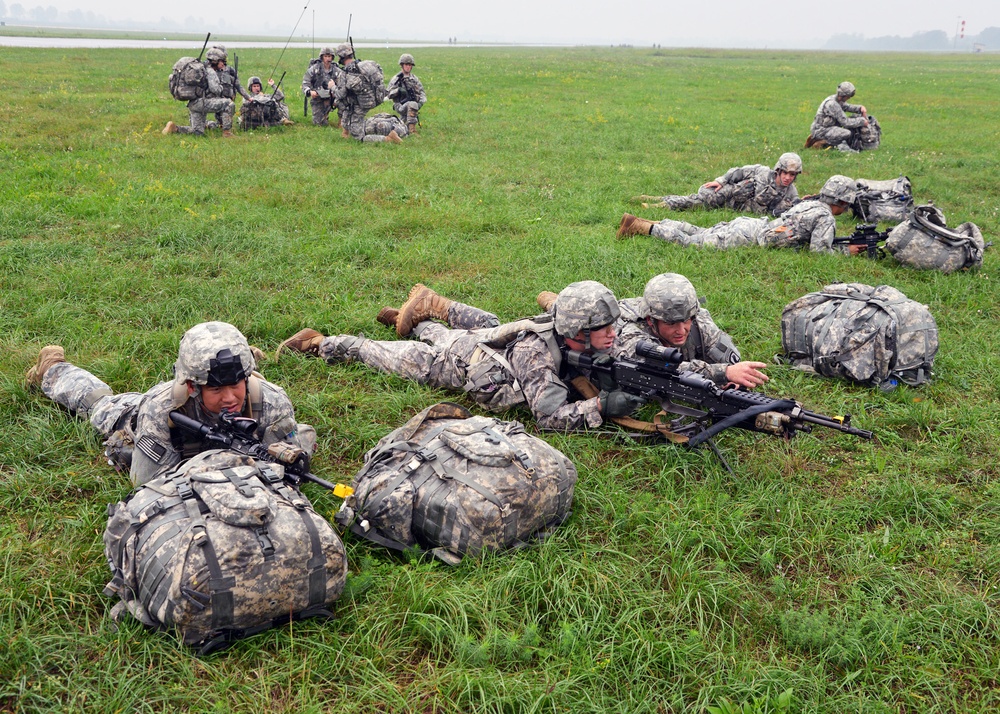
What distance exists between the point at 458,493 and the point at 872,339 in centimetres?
407

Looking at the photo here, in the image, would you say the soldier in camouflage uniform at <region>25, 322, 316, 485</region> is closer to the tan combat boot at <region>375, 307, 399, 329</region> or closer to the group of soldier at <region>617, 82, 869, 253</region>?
the tan combat boot at <region>375, 307, 399, 329</region>

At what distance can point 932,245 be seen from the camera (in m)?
8.88

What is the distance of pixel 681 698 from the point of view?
3.44 metres

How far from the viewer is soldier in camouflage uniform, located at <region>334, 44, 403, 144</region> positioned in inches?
607

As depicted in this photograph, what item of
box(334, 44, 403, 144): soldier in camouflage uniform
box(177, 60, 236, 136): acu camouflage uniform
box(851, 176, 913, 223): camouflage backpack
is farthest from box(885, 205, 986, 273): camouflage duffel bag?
box(177, 60, 236, 136): acu camouflage uniform

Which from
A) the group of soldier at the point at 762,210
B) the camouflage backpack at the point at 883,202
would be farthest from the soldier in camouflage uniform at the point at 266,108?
the camouflage backpack at the point at 883,202

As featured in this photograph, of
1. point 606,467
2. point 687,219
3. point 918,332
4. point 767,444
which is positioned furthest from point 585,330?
point 687,219

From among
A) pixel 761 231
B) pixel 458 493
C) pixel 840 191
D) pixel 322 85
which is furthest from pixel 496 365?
pixel 322 85

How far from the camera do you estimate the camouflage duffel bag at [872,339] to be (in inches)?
245

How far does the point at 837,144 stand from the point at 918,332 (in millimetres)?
11628

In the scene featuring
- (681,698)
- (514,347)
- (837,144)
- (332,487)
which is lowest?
(681,698)

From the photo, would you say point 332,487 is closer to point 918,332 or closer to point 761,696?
point 761,696

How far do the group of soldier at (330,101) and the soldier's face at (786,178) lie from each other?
7.91 meters

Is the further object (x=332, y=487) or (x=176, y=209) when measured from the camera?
(x=176, y=209)
